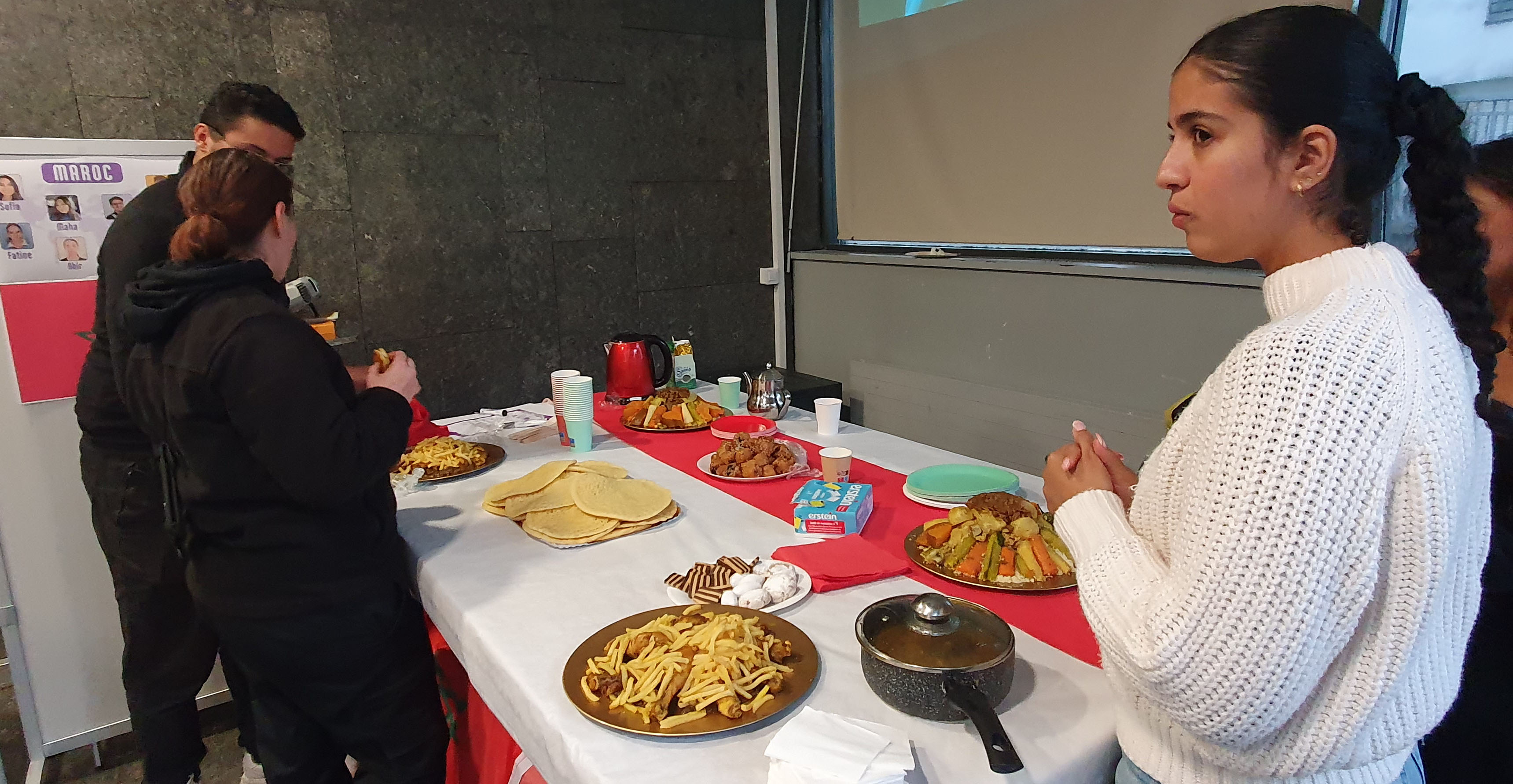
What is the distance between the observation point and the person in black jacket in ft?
4.25

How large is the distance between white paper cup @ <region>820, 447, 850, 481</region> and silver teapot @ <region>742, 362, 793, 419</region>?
1.95ft

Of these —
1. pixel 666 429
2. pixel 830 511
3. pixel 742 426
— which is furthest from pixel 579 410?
pixel 830 511

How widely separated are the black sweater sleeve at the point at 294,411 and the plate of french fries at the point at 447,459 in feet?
1.87

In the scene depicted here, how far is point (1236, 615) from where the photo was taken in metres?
0.69

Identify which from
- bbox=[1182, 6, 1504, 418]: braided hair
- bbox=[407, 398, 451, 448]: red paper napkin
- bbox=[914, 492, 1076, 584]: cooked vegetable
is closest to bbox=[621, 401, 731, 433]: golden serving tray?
bbox=[407, 398, 451, 448]: red paper napkin

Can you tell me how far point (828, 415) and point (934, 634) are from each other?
1.19 meters

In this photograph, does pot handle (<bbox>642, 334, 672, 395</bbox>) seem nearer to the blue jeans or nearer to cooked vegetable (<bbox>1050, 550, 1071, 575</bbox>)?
cooked vegetable (<bbox>1050, 550, 1071, 575</bbox>)

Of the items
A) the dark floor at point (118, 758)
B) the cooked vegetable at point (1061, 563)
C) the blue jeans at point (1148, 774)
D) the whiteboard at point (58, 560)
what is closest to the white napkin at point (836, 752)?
the blue jeans at point (1148, 774)

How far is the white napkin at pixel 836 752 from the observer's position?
2.79ft

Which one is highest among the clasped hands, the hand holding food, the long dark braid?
the long dark braid

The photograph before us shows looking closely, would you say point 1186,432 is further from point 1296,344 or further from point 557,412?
point 557,412

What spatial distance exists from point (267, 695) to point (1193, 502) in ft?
5.04

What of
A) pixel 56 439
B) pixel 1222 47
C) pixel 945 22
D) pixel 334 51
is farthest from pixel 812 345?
pixel 1222 47

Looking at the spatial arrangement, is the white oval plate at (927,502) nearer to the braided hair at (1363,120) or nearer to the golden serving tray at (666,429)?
the golden serving tray at (666,429)
